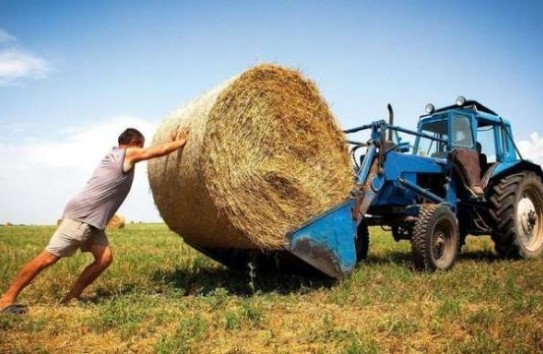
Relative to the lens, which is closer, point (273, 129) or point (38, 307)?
point (38, 307)

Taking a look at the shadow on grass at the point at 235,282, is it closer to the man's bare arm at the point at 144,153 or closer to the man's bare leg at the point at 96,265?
the man's bare leg at the point at 96,265

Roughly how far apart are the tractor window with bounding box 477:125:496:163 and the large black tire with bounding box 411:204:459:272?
2521 mm

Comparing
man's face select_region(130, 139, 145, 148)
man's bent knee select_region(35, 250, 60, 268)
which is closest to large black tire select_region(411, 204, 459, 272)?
man's face select_region(130, 139, 145, 148)

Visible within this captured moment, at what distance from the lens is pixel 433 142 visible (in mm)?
9695

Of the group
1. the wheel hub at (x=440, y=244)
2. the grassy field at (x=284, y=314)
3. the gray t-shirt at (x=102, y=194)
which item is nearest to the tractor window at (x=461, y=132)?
the wheel hub at (x=440, y=244)

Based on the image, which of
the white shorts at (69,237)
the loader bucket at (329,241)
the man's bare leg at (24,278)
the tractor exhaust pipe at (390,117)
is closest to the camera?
the man's bare leg at (24,278)

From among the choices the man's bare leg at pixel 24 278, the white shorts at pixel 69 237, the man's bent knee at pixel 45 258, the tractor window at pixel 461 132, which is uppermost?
the tractor window at pixel 461 132

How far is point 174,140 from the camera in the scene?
20.6ft

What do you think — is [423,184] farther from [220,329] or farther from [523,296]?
[220,329]

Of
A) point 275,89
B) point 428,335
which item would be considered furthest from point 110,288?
point 428,335

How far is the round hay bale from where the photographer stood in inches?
226

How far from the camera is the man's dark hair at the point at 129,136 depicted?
5.95 m

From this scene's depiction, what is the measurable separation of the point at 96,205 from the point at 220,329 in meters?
2.13

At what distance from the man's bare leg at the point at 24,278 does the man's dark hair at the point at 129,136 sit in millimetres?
1404
